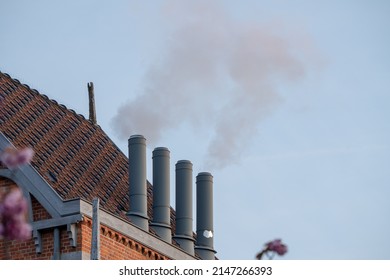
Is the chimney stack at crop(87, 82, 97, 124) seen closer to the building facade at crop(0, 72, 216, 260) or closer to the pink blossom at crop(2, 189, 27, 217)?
the building facade at crop(0, 72, 216, 260)

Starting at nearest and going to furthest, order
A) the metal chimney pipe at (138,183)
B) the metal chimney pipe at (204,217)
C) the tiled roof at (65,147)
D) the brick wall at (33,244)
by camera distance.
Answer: the brick wall at (33,244) < the tiled roof at (65,147) < the metal chimney pipe at (138,183) < the metal chimney pipe at (204,217)

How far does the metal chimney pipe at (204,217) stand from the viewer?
83.1 feet

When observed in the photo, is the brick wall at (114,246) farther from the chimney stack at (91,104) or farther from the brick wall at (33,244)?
the chimney stack at (91,104)

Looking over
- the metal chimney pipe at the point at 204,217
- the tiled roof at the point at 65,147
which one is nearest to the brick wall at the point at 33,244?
the tiled roof at the point at 65,147

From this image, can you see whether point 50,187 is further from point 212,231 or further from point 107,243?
point 212,231

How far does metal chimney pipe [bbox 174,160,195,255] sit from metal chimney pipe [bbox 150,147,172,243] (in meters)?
0.95

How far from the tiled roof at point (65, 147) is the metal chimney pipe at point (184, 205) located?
0.90 meters

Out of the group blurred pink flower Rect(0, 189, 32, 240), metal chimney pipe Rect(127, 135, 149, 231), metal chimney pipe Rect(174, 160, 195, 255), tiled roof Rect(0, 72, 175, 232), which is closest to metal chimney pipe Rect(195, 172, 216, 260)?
tiled roof Rect(0, 72, 175, 232)

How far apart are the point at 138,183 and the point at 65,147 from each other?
2.20 m

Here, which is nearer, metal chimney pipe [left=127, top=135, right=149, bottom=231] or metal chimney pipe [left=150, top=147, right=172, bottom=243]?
metal chimney pipe [left=127, top=135, right=149, bottom=231]

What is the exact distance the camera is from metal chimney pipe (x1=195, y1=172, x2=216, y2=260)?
2534 cm

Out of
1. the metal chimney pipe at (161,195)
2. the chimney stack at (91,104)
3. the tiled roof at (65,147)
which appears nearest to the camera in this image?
the tiled roof at (65,147)
